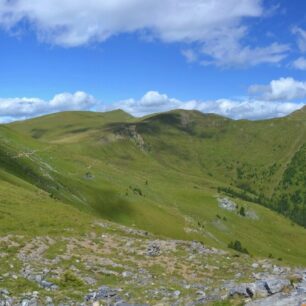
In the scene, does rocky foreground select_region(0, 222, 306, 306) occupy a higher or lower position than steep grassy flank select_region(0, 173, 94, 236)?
lower

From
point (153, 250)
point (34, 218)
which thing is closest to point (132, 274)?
point (153, 250)

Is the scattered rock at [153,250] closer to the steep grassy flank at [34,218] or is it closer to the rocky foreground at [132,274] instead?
the rocky foreground at [132,274]

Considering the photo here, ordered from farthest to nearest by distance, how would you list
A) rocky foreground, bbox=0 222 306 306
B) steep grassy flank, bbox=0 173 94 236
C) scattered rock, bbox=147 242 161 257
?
steep grassy flank, bbox=0 173 94 236
scattered rock, bbox=147 242 161 257
rocky foreground, bbox=0 222 306 306

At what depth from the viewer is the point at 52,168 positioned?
495 ft

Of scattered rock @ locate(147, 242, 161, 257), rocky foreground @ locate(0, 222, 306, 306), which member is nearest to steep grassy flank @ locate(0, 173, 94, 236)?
rocky foreground @ locate(0, 222, 306, 306)

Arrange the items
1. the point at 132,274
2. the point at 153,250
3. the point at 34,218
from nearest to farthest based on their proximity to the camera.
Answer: the point at 132,274 < the point at 153,250 < the point at 34,218

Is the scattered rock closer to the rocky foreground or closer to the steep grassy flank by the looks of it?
the rocky foreground

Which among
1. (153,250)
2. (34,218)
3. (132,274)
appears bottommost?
(132,274)

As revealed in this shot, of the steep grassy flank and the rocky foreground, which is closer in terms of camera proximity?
the rocky foreground

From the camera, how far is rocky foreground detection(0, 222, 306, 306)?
27.5 m

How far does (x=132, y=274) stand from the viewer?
3812 centimetres

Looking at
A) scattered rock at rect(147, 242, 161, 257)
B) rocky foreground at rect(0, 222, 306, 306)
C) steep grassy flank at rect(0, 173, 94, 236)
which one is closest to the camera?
rocky foreground at rect(0, 222, 306, 306)

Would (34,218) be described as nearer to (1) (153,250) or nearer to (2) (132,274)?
(1) (153,250)

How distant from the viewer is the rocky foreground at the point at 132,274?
90.2 feet
